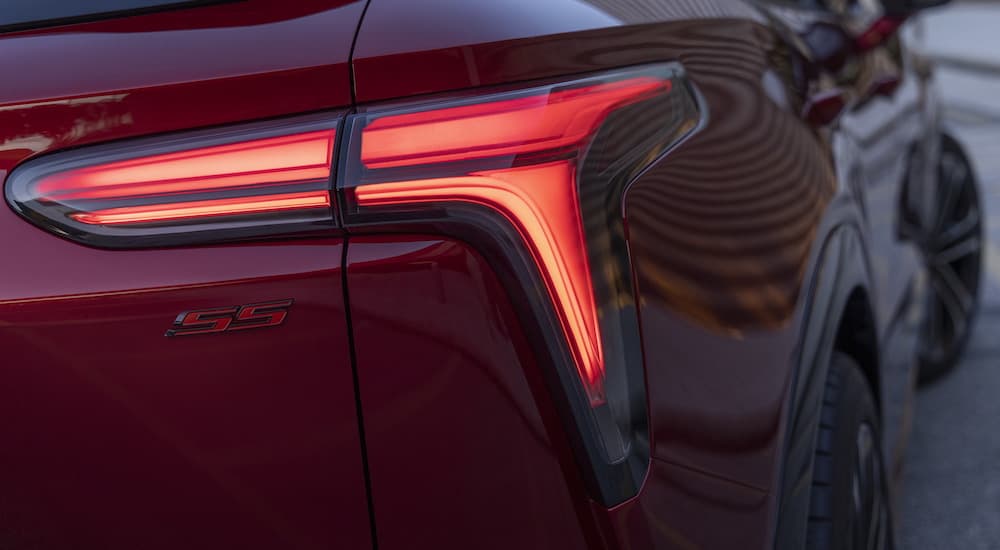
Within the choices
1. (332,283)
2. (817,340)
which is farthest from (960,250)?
(332,283)

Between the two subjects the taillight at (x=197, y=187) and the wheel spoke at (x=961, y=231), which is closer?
the taillight at (x=197, y=187)

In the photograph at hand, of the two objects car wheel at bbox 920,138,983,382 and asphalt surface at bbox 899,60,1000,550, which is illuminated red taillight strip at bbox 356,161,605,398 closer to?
asphalt surface at bbox 899,60,1000,550

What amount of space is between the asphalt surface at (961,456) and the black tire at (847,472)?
937mm

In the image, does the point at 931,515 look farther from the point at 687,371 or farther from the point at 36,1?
the point at 36,1

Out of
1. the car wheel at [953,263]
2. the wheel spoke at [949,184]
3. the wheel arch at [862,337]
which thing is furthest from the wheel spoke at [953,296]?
the wheel arch at [862,337]

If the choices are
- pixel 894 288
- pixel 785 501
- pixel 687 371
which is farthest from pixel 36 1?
pixel 894 288

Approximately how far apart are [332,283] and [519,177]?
0.74 ft

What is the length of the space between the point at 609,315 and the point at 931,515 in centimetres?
220

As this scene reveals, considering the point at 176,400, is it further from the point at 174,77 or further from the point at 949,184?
the point at 949,184

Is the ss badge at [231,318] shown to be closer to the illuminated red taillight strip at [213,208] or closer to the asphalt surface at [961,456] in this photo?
the illuminated red taillight strip at [213,208]

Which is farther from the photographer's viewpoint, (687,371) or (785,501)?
(785,501)

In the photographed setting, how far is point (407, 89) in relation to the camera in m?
1.21

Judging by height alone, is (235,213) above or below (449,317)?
above

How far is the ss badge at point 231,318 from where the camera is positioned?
3.81 feet
